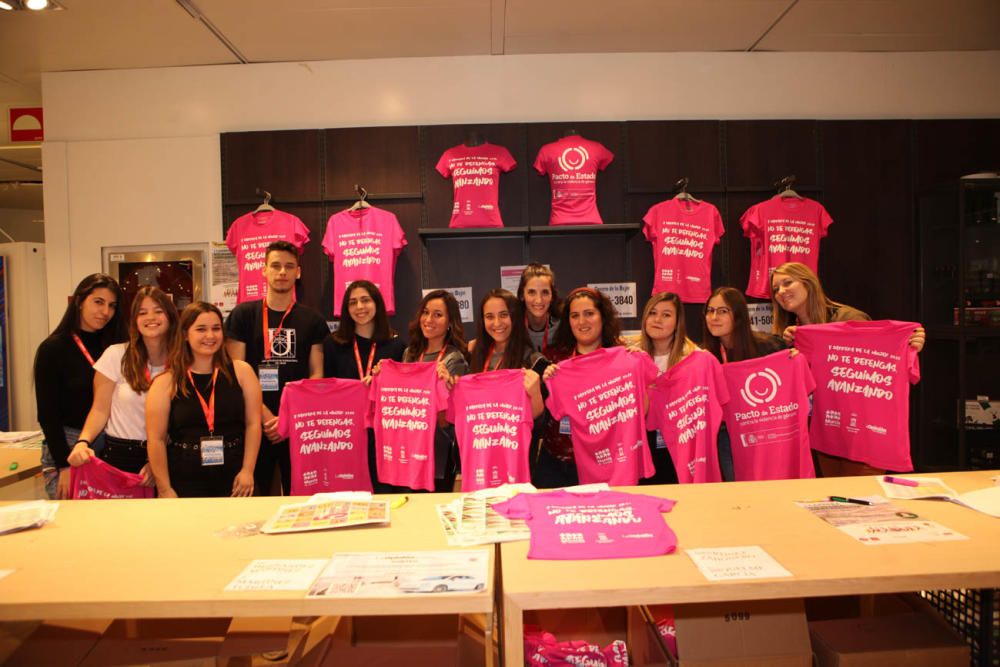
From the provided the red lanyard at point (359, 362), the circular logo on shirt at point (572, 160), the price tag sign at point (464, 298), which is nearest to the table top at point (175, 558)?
the red lanyard at point (359, 362)

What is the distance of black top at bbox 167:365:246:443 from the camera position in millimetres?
2633

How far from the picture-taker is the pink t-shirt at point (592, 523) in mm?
1518

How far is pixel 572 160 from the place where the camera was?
4.25 metres

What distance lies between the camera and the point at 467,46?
4.40 m

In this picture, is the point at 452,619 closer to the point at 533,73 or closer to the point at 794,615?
the point at 794,615

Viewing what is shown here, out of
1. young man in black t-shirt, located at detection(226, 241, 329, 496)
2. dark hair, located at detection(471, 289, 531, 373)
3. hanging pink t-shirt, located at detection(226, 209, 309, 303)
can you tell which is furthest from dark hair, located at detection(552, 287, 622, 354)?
hanging pink t-shirt, located at detection(226, 209, 309, 303)

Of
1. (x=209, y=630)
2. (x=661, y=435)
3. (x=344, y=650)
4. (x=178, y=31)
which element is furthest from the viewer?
(x=178, y=31)

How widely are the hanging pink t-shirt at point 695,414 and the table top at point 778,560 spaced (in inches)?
32.9

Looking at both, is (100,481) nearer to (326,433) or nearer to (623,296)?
(326,433)

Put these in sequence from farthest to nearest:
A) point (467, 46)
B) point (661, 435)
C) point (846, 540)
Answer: point (467, 46) → point (661, 435) → point (846, 540)

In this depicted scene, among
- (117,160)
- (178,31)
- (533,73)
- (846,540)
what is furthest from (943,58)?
(117,160)

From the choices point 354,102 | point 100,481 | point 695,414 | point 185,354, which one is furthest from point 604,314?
point 354,102

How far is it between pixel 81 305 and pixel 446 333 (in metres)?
1.93

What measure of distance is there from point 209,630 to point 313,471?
1190 mm
